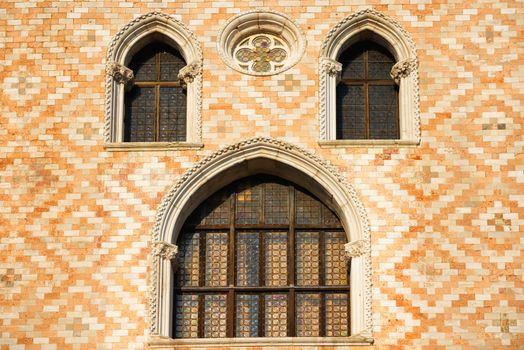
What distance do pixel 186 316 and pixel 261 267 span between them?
54.3 inches

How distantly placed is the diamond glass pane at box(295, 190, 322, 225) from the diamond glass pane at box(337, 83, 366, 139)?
1103 mm

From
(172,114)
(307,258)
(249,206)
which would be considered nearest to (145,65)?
(172,114)

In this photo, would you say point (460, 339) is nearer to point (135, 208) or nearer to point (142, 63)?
point (135, 208)

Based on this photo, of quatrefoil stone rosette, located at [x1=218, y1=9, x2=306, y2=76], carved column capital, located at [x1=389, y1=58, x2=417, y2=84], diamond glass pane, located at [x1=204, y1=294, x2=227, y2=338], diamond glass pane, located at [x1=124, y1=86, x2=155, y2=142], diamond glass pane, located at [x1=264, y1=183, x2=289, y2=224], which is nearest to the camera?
diamond glass pane, located at [x1=204, y1=294, x2=227, y2=338]

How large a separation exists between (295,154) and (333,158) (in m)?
0.59

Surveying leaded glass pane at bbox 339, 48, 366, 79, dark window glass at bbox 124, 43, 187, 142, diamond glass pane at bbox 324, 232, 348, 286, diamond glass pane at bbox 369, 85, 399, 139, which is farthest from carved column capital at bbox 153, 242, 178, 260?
leaded glass pane at bbox 339, 48, 366, 79

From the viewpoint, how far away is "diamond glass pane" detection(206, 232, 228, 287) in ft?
77.4

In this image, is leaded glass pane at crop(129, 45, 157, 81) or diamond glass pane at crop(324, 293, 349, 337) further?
leaded glass pane at crop(129, 45, 157, 81)

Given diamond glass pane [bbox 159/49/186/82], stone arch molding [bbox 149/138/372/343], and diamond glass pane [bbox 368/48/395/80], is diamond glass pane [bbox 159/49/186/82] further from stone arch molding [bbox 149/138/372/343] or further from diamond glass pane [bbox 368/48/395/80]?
diamond glass pane [bbox 368/48/395/80]

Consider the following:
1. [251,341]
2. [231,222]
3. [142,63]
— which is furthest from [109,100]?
[251,341]

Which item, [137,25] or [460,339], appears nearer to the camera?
[460,339]

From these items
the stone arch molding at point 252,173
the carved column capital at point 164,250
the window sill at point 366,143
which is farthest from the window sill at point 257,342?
the window sill at point 366,143

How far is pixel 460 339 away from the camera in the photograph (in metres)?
22.5

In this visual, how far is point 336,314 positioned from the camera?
76.7ft
